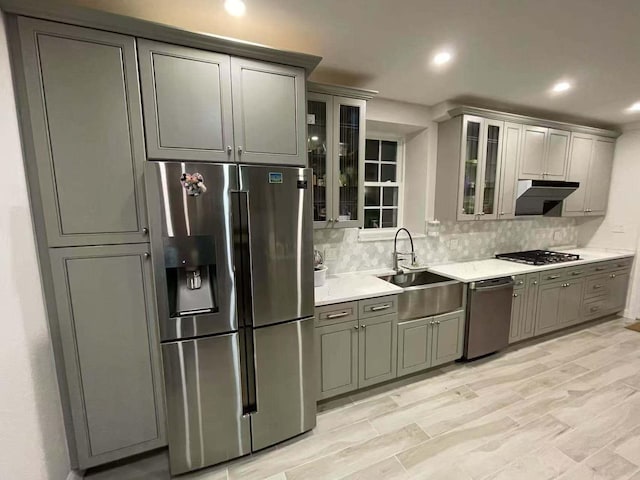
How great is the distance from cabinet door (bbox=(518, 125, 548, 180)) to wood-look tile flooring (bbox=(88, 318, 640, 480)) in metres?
2.09

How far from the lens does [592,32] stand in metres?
1.74

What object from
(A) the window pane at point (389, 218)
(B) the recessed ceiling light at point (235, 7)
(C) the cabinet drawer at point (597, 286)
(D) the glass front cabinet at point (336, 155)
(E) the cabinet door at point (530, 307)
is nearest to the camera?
(B) the recessed ceiling light at point (235, 7)

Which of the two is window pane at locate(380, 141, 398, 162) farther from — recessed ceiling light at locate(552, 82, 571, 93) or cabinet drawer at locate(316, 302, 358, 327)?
cabinet drawer at locate(316, 302, 358, 327)

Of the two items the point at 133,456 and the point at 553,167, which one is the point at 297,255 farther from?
the point at 553,167

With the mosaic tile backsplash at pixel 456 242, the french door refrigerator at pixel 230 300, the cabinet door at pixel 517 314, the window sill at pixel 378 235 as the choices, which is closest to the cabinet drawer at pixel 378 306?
the french door refrigerator at pixel 230 300

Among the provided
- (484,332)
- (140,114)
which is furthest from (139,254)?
(484,332)

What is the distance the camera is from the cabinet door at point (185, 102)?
4.91 ft

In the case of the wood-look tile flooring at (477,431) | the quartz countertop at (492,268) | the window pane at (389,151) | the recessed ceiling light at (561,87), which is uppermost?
the recessed ceiling light at (561,87)

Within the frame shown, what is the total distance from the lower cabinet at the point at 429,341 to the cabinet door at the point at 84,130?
2221 mm

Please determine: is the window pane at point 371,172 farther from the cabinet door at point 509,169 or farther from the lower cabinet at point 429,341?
the lower cabinet at point 429,341

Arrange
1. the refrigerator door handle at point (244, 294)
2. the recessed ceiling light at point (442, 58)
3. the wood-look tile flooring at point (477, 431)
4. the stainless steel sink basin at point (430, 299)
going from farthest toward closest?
the stainless steel sink basin at point (430, 299) → the recessed ceiling light at point (442, 58) → the wood-look tile flooring at point (477, 431) → the refrigerator door handle at point (244, 294)

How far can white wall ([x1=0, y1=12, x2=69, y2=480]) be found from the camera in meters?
1.17

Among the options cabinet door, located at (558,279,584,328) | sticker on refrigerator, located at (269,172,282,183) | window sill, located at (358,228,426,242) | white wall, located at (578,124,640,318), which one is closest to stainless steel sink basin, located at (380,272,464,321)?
window sill, located at (358,228,426,242)

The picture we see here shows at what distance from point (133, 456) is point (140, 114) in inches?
83.9
